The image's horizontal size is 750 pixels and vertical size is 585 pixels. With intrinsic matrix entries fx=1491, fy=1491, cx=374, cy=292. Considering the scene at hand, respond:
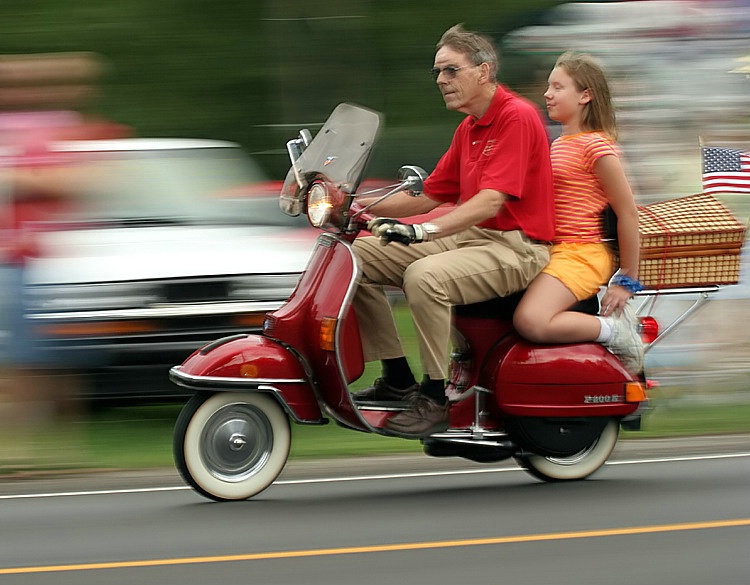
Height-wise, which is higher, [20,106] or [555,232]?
[20,106]

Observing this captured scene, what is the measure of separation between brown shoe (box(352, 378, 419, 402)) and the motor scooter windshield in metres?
0.85

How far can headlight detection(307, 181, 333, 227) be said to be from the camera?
6301mm

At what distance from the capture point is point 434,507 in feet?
21.0

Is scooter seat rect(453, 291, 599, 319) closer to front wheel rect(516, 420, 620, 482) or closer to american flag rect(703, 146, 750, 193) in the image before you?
front wheel rect(516, 420, 620, 482)

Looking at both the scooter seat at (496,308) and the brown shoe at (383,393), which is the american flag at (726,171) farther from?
the brown shoe at (383,393)

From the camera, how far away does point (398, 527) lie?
600 cm

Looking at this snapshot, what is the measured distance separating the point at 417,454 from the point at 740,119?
4064 mm

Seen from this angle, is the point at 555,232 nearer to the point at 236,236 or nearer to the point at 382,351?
the point at 382,351

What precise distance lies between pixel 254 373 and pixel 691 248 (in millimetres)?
2066

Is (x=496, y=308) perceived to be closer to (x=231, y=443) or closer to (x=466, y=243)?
(x=466, y=243)

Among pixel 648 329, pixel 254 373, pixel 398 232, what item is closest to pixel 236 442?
pixel 254 373

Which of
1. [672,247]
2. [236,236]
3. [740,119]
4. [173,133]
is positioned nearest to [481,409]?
[672,247]

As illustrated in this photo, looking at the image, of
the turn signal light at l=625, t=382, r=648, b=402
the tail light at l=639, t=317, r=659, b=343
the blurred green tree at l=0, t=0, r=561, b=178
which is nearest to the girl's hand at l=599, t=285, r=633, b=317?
the tail light at l=639, t=317, r=659, b=343

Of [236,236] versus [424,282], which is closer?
[424,282]
